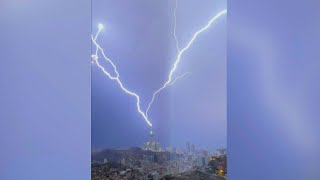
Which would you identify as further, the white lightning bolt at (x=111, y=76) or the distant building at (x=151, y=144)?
the distant building at (x=151, y=144)

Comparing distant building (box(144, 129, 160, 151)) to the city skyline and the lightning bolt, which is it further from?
the lightning bolt

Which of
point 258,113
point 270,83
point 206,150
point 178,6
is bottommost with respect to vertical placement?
point 206,150

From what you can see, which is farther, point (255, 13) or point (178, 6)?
point (178, 6)

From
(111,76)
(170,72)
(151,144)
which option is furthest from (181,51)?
(151,144)

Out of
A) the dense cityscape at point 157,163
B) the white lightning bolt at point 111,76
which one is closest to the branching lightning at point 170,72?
the white lightning bolt at point 111,76

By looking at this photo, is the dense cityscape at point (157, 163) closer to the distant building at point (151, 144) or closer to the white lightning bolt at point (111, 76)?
the distant building at point (151, 144)

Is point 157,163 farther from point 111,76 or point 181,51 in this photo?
point 181,51

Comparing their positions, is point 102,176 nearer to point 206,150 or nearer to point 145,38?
point 206,150

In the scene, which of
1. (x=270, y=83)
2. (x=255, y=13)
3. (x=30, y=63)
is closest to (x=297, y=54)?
(x=270, y=83)
